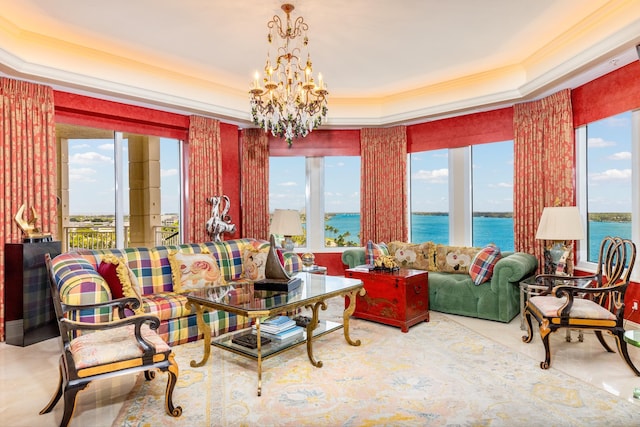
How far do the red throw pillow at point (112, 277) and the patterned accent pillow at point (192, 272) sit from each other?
84 cm

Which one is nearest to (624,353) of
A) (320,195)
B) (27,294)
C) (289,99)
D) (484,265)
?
(484,265)

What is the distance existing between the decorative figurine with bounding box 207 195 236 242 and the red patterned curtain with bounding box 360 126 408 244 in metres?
2.23

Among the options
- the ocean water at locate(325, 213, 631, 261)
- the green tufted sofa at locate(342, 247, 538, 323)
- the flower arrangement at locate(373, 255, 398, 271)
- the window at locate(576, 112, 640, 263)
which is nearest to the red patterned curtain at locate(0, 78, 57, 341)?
the flower arrangement at locate(373, 255, 398, 271)

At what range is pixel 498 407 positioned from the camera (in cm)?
256

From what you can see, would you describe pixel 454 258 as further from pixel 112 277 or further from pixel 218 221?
pixel 112 277

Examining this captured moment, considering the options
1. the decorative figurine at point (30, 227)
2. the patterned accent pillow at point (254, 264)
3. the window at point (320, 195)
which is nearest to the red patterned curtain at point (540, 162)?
the window at point (320, 195)

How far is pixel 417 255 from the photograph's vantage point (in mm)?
5562

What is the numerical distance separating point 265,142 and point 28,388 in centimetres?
468

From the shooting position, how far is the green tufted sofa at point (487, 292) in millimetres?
4398

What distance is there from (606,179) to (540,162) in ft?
2.39

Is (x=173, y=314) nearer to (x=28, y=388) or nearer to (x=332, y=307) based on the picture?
(x=28, y=388)

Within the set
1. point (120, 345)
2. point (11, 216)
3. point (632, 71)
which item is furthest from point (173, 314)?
point (632, 71)

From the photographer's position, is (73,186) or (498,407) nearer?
(498,407)

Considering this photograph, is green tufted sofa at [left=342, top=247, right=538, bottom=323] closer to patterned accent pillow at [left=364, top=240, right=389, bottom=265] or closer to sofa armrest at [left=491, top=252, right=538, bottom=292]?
sofa armrest at [left=491, top=252, right=538, bottom=292]
